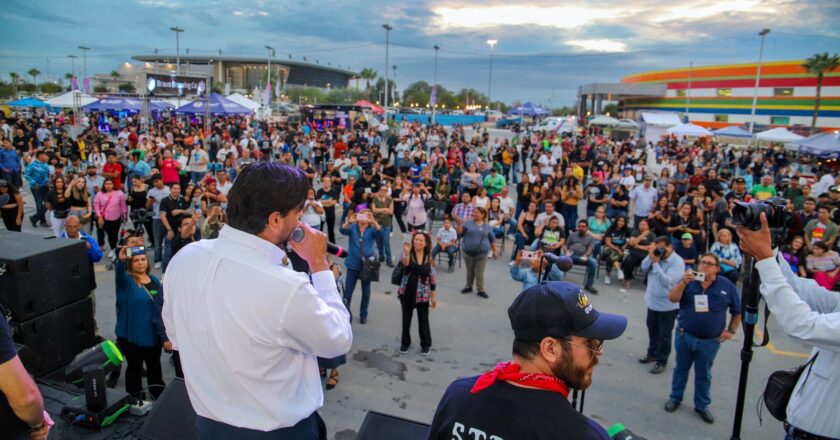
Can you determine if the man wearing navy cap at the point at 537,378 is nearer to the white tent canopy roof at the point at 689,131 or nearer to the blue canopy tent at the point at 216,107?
the blue canopy tent at the point at 216,107

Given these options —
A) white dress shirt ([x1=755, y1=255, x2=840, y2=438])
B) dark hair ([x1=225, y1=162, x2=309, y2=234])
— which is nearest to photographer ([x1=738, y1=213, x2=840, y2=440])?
white dress shirt ([x1=755, y1=255, x2=840, y2=438])

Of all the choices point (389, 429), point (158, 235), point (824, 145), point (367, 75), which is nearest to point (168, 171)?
point (158, 235)

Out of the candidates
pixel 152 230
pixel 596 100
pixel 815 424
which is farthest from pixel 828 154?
pixel 596 100

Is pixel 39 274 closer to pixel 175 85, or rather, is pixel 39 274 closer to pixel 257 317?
pixel 257 317

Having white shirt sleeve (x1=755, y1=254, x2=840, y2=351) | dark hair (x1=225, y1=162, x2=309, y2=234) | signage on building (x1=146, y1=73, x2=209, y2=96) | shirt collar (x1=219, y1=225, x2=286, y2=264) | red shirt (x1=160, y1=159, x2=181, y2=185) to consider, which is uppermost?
signage on building (x1=146, y1=73, x2=209, y2=96)

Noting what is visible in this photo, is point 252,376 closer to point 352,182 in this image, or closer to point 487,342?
point 487,342

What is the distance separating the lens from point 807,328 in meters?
2.47

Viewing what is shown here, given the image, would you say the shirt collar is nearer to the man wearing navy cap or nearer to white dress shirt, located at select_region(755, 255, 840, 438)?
the man wearing navy cap

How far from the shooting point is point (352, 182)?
37.0 ft

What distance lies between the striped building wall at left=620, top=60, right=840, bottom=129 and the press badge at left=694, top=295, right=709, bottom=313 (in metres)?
46.9

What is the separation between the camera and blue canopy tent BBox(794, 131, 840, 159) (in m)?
18.1

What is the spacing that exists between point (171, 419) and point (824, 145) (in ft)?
74.5

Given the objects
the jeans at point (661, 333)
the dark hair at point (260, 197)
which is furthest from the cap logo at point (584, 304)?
the jeans at point (661, 333)

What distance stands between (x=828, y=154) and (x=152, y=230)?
22.3m
